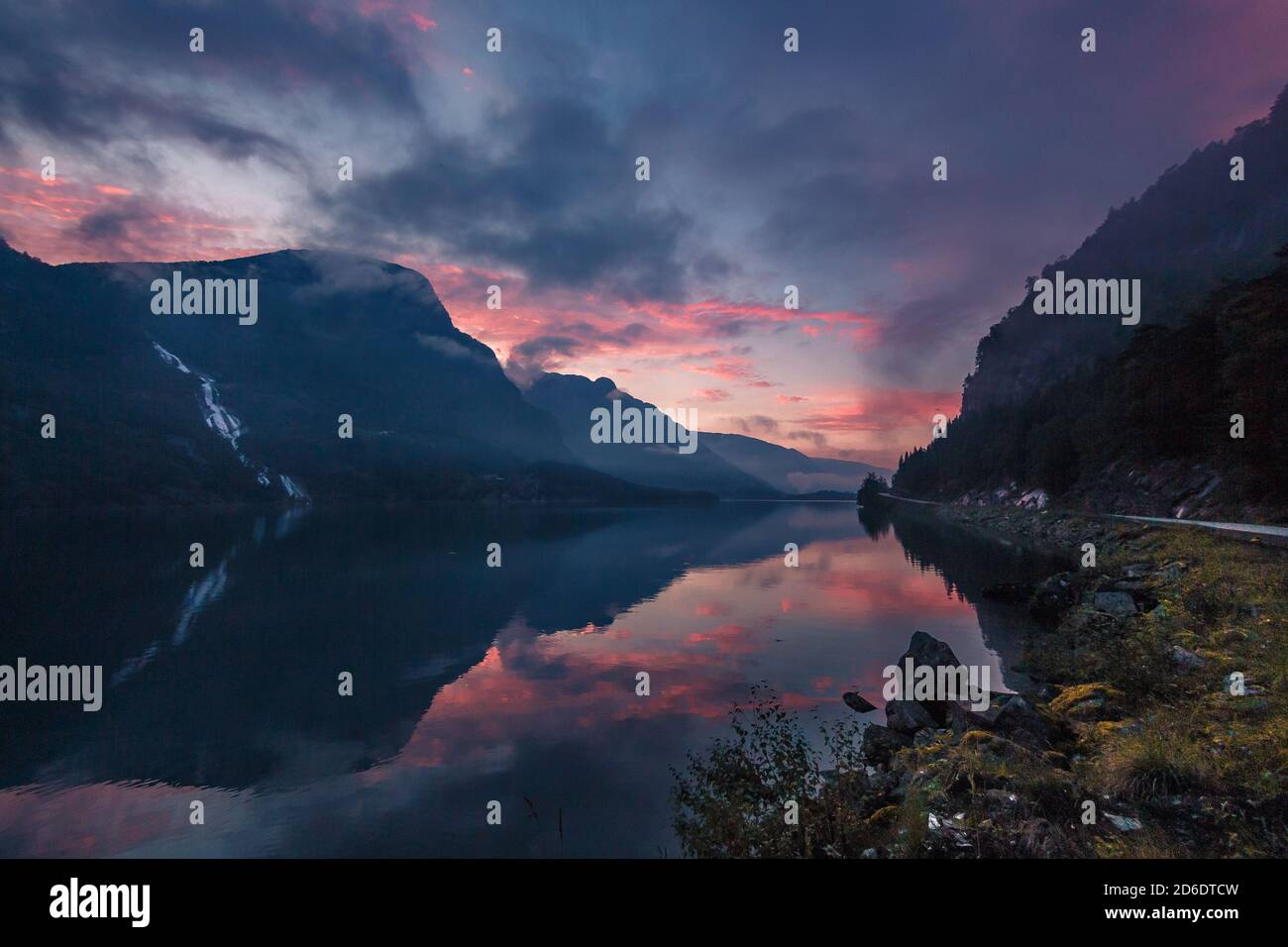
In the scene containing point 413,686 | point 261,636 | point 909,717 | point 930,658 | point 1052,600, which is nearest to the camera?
point 909,717

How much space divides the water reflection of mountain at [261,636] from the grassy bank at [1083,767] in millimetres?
14180

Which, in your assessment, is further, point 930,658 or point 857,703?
point 930,658

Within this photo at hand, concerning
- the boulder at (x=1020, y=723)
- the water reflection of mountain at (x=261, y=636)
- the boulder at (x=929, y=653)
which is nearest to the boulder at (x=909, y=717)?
the boulder at (x=1020, y=723)

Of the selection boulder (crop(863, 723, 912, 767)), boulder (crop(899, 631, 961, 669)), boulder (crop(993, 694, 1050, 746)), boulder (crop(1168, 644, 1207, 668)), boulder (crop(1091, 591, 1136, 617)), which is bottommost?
boulder (crop(863, 723, 912, 767))

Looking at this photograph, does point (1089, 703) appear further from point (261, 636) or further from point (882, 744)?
point (261, 636)

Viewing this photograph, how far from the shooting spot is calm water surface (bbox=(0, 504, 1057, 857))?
15898mm

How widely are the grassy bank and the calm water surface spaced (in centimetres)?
315

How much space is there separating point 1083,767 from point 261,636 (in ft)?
136

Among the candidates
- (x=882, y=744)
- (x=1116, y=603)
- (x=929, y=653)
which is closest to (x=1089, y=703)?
(x=882, y=744)

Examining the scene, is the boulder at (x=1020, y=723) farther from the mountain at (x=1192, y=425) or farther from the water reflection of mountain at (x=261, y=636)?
the mountain at (x=1192, y=425)

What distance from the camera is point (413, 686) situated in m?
27.5

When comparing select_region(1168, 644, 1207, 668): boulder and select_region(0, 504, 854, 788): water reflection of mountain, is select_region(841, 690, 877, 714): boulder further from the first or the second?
select_region(0, 504, 854, 788): water reflection of mountain

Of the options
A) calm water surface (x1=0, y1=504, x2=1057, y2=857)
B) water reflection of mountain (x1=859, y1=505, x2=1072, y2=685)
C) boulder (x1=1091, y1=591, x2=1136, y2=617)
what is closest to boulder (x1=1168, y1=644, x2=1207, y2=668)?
water reflection of mountain (x1=859, y1=505, x2=1072, y2=685)
